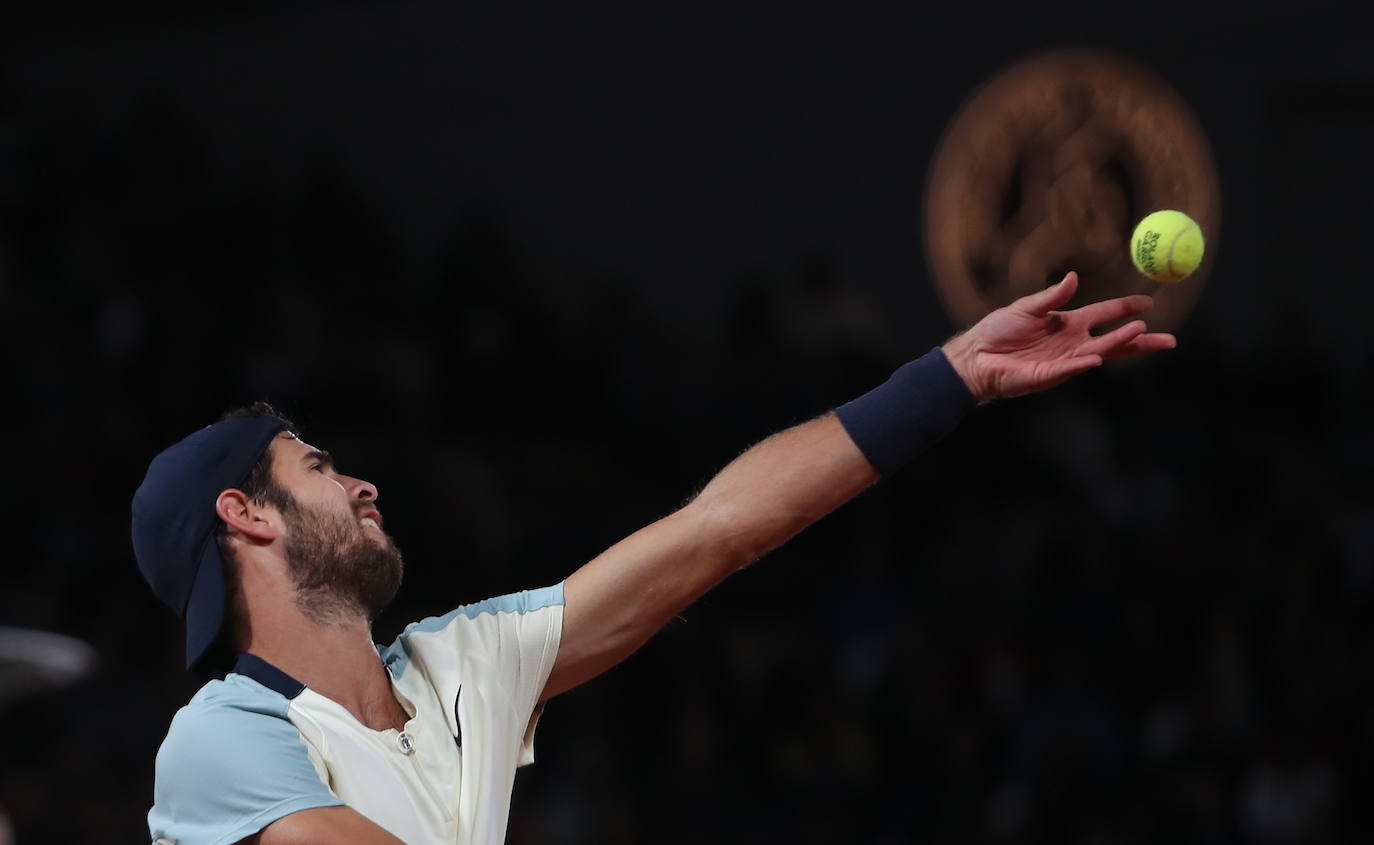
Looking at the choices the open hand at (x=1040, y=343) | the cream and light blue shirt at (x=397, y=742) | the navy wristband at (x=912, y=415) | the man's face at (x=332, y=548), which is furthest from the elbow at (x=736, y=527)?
the man's face at (x=332, y=548)

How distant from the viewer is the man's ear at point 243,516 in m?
2.74

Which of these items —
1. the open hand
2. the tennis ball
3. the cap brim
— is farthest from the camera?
the tennis ball

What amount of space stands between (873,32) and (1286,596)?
516 cm

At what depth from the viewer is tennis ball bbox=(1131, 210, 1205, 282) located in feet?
10.1

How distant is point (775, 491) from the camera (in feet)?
9.66

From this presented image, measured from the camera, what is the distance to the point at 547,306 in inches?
442

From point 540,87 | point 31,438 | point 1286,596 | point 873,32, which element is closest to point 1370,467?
point 1286,596

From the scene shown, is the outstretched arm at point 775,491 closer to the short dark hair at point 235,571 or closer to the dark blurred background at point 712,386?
the short dark hair at point 235,571

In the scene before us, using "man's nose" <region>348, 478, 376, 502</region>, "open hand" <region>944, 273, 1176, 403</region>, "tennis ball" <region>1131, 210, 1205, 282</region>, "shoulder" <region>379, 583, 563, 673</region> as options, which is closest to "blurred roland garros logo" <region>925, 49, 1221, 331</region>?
"tennis ball" <region>1131, 210, 1205, 282</region>

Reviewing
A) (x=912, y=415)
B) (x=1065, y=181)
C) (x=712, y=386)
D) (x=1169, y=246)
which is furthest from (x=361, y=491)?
(x=1065, y=181)

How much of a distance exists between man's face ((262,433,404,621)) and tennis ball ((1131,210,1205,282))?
4.77 ft

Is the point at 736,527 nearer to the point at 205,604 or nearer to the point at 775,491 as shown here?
the point at 775,491

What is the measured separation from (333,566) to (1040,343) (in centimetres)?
123

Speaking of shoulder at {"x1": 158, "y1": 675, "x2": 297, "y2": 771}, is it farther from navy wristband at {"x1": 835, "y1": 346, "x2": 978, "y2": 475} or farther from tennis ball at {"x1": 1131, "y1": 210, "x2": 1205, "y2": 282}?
tennis ball at {"x1": 1131, "y1": 210, "x2": 1205, "y2": 282}
